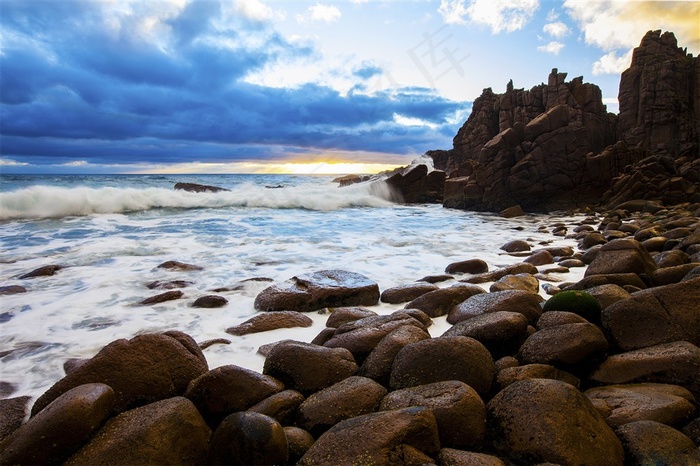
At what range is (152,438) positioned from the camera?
205cm

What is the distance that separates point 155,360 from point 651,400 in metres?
2.81

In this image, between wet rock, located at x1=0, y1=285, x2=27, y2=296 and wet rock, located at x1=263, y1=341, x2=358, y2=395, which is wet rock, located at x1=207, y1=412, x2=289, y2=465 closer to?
wet rock, located at x1=263, y1=341, x2=358, y2=395

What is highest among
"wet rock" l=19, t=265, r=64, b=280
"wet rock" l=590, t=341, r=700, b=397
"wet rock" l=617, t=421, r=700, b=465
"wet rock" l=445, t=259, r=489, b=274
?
"wet rock" l=590, t=341, r=700, b=397

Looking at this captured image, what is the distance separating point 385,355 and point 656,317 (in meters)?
1.86

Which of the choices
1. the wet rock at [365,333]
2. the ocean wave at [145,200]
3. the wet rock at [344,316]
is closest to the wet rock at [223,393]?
the wet rock at [365,333]

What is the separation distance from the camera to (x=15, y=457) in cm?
201

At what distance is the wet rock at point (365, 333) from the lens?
10.2 feet

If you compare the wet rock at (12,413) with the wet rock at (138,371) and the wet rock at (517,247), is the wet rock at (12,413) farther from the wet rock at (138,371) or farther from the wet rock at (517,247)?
the wet rock at (517,247)

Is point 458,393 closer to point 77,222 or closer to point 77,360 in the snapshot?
point 77,360

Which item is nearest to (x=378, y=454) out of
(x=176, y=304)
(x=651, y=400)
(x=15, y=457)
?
(x=651, y=400)

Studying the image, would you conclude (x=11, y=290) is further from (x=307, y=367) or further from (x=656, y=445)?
(x=656, y=445)

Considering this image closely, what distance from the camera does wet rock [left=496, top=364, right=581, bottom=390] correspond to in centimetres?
247

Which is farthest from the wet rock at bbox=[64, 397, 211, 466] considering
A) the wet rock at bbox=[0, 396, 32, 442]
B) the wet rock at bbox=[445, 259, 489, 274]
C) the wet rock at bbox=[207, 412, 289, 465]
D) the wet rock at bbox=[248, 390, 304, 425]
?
the wet rock at bbox=[445, 259, 489, 274]

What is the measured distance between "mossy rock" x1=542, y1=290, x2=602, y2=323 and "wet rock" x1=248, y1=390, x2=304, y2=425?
6.93 feet
